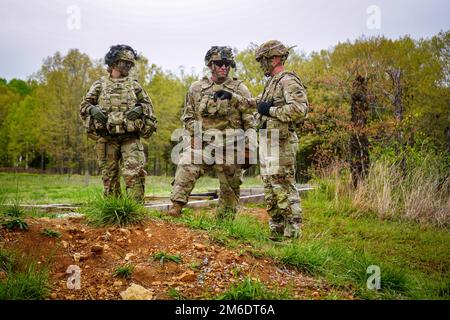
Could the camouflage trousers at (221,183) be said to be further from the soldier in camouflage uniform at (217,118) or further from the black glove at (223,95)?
the black glove at (223,95)

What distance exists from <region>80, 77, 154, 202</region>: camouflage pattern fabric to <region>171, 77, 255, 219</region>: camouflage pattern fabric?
28.3 inches

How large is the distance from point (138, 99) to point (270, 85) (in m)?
2.07

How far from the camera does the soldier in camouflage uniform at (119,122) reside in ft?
17.8

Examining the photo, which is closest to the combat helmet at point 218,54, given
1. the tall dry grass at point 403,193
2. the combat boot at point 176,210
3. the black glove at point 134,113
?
the black glove at point 134,113

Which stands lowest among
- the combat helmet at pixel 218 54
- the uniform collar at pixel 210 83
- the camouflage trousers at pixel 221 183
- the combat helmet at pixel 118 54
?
the camouflage trousers at pixel 221 183


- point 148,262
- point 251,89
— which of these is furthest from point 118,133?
point 251,89

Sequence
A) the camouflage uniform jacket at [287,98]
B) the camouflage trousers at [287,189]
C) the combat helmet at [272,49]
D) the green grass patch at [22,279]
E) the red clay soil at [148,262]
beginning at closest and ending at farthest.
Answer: the green grass patch at [22,279] → the red clay soil at [148,262] → the camouflage uniform jacket at [287,98] → the camouflage trousers at [287,189] → the combat helmet at [272,49]

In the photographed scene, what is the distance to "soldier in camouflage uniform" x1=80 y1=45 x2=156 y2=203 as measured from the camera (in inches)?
213

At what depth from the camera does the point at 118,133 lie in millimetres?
5504

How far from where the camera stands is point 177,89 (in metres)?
29.6

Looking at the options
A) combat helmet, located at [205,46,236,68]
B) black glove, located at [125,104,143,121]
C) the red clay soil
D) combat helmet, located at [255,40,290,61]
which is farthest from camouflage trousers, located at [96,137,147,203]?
combat helmet, located at [255,40,290,61]

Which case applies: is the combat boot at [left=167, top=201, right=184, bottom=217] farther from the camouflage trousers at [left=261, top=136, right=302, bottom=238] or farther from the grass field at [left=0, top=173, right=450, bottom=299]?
the camouflage trousers at [left=261, top=136, right=302, bottom=238]

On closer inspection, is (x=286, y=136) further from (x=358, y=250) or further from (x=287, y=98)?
(x=358, y=250)
